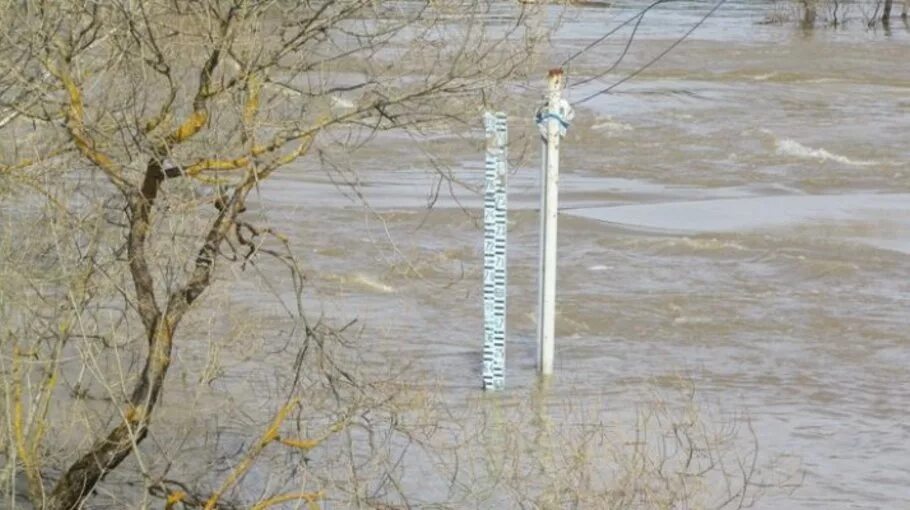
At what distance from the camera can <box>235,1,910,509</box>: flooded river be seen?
9.38m

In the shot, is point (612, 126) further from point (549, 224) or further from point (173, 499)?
point (173, 499)

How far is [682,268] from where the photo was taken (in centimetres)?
1365

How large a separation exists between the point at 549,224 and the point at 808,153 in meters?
12.3

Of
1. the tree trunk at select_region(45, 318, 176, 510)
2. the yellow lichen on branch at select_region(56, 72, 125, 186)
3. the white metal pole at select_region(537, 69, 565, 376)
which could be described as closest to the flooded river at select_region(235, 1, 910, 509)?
the white metal pole at select_region(537, 69, 565, 376)

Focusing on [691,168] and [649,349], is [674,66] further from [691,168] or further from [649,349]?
[649,349]

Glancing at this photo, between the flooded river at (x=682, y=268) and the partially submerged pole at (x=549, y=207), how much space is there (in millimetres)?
227

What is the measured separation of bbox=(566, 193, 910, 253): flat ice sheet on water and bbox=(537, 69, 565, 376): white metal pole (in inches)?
230

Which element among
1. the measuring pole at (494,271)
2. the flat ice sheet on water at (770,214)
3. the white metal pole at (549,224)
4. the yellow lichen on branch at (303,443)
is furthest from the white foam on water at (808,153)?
the yellow lichen on branch at (303,443)

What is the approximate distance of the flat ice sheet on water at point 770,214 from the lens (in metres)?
15.6

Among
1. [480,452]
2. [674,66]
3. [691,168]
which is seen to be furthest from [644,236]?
[674,66]

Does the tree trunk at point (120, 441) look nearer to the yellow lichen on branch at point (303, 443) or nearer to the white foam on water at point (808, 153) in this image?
the yellow lichen on branch at point (303, 443)

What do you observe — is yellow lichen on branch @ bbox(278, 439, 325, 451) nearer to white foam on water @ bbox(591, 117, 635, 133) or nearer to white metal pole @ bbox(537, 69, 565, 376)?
white metal pole @ bbox(537, 69, 565, 376)

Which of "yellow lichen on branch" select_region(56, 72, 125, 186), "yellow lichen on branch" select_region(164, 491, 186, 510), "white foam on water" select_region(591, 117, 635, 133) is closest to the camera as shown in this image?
"yellow lichen on branch" select_region(56, 72, 125, 186)

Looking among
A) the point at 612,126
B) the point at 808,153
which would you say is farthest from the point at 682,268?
the point at 612,126
